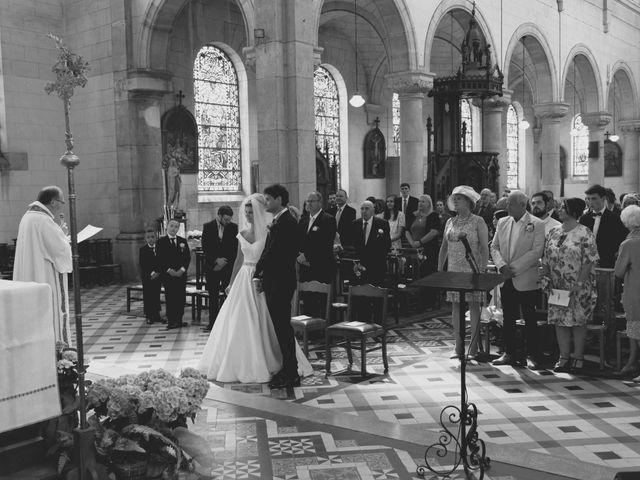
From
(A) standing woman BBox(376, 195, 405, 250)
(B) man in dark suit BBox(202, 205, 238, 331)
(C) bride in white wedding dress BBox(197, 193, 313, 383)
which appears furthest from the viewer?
(A) standing woman BBox(376, 195, 405, 250)

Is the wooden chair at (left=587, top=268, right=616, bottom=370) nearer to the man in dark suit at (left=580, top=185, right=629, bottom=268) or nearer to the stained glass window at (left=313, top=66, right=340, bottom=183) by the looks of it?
the man in dark suit at (left=580, top=185, right=629, bottom=268)

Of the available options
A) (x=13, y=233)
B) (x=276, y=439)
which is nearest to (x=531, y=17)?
(x=13, y=233)

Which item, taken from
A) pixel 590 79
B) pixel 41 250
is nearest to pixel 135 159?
pixel 41 250

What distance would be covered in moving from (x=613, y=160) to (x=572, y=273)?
23.8m

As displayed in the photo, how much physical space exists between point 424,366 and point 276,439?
2.65 meters

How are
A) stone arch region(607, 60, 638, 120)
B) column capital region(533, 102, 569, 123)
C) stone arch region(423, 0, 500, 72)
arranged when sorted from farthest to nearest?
stone arch region(607, 60, 638, 120) → column capital region(533, 102, 569, 123) → stone arch region(423, 0, 500, 72)

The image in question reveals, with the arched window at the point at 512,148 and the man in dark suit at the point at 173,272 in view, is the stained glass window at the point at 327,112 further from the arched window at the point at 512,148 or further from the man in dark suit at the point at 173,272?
the arched window at the point at 512,148

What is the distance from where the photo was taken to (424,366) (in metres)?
7.35

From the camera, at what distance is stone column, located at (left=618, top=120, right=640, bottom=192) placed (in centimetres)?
2595

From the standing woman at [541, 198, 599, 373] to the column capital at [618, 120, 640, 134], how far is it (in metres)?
21.5

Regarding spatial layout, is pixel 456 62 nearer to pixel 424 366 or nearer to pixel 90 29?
pixel 90 29

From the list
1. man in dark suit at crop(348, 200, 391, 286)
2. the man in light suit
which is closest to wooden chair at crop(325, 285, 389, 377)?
the man in light suit

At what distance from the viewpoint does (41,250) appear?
24.0 ft

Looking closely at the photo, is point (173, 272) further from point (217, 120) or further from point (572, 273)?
point (217, 120)
